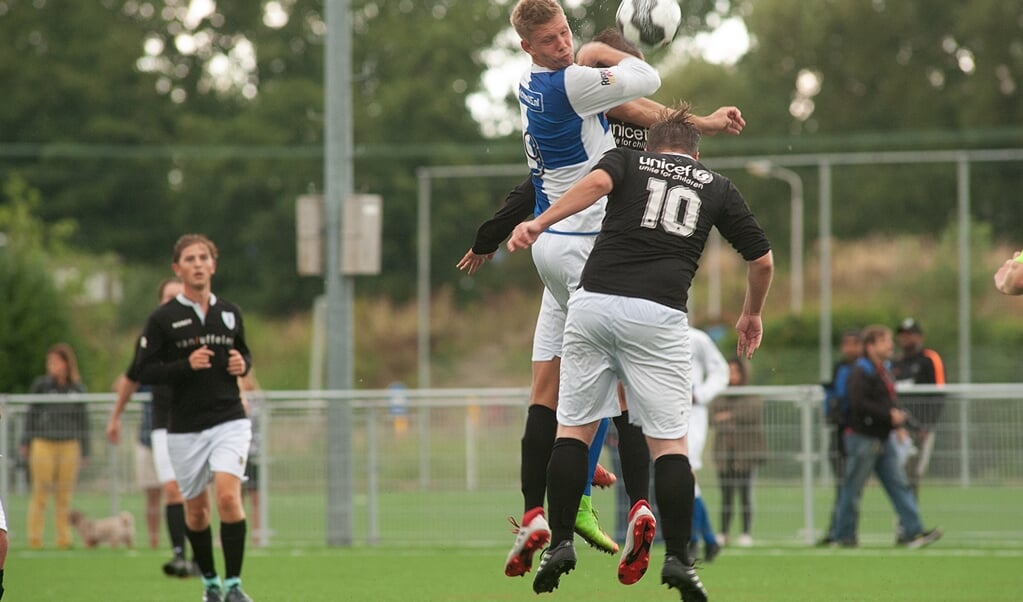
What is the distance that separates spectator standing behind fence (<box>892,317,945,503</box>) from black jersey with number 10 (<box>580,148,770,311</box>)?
8708mm

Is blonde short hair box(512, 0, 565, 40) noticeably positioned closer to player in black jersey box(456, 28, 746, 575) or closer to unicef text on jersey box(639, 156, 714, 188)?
player in black jersey box(456, 28, 746, 575)

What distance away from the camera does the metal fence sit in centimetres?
1623

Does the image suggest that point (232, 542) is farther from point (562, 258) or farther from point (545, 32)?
point (545, 32)

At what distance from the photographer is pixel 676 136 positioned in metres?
8.02

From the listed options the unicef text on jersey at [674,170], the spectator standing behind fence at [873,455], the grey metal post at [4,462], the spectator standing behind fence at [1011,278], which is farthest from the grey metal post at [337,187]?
the spectator standing behind fence at [1011,278]

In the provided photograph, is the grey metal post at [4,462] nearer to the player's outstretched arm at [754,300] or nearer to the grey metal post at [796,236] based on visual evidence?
the player's outstretched arm at [754,300]

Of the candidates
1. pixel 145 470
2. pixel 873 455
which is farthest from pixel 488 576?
pixel 145 470

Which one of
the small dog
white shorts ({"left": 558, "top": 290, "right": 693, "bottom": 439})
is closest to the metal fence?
the small dog

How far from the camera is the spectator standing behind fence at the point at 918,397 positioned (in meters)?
16.3

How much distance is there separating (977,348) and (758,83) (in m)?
18.8

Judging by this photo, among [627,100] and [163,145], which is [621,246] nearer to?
[627,100]

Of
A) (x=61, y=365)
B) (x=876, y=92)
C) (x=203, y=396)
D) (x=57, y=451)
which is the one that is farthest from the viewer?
(x=876, y=92)

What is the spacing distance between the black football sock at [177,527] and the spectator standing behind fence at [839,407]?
618cm

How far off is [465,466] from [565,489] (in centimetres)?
860
